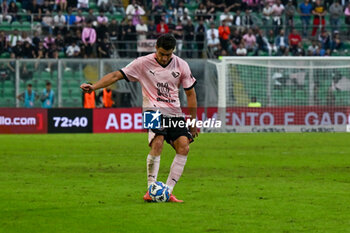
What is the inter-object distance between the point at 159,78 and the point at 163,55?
1.17 feet

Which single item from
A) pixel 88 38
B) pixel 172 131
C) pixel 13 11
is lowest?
pixel 172 131

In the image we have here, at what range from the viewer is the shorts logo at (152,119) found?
1053 cm

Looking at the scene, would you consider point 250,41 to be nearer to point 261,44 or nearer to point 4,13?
point 261,44

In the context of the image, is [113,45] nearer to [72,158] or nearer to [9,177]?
[72,158]

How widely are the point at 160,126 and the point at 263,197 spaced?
1.72 meters

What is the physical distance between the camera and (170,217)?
9094 millimetres

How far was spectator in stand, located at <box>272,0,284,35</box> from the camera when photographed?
36000 millimetres

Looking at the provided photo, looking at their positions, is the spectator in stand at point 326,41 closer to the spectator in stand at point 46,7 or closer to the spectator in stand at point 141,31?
the spectator in stand at point 141,31

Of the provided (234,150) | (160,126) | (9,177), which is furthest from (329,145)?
A: (160,126)

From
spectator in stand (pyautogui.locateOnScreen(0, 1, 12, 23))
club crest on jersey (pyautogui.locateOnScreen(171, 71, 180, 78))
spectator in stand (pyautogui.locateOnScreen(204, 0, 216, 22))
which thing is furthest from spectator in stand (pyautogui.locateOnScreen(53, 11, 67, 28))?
club crest on jersey (pyautogui.locateOnScreen(171, 71, 180, 78))

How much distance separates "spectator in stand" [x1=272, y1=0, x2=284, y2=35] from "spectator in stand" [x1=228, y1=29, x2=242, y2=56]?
171 centimetres

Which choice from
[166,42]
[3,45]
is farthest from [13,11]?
[166,42]

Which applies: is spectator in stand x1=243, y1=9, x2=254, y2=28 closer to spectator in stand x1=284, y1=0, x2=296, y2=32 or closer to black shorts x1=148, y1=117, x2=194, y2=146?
spectator in stand x1=284, y1=0, x2=296, y2=32

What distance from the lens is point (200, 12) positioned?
36.4 meters
